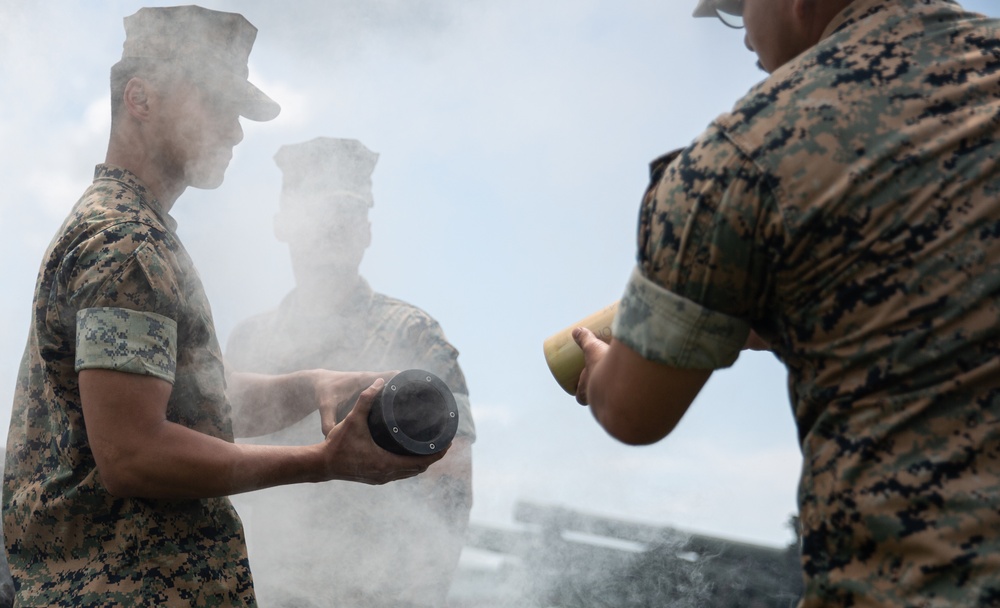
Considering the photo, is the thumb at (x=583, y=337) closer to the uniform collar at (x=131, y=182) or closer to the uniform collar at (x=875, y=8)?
the uniform collar at (x=875, y=8)

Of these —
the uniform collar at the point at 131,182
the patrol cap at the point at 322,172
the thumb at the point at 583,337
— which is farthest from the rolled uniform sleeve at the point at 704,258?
the patrol cap at the point at 322,172

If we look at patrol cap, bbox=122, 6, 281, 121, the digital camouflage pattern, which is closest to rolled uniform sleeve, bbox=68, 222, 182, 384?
patrol cap, bbox=122, 6, 281, 121

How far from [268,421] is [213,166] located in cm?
95

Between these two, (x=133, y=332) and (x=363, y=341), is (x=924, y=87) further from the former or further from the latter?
(x=363, y=341)

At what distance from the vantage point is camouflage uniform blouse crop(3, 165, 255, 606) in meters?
1.98

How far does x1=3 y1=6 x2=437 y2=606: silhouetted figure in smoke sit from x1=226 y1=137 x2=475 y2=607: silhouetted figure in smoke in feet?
6.03

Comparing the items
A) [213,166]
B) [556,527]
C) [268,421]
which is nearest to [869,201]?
[213,166]

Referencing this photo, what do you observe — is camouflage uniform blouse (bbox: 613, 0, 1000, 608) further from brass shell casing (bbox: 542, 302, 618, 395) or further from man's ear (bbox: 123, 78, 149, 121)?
man's ear (bbox: 123, 78, 149, 121)

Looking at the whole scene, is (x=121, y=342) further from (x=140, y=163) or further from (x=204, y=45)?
(x=204, y=45)

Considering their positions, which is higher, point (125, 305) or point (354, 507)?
point (125, 305)

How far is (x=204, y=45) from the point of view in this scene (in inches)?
111

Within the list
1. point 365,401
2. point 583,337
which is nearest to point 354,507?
point 365,401

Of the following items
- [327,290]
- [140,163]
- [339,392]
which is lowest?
[339,392]

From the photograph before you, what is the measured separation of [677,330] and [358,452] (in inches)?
45.0
